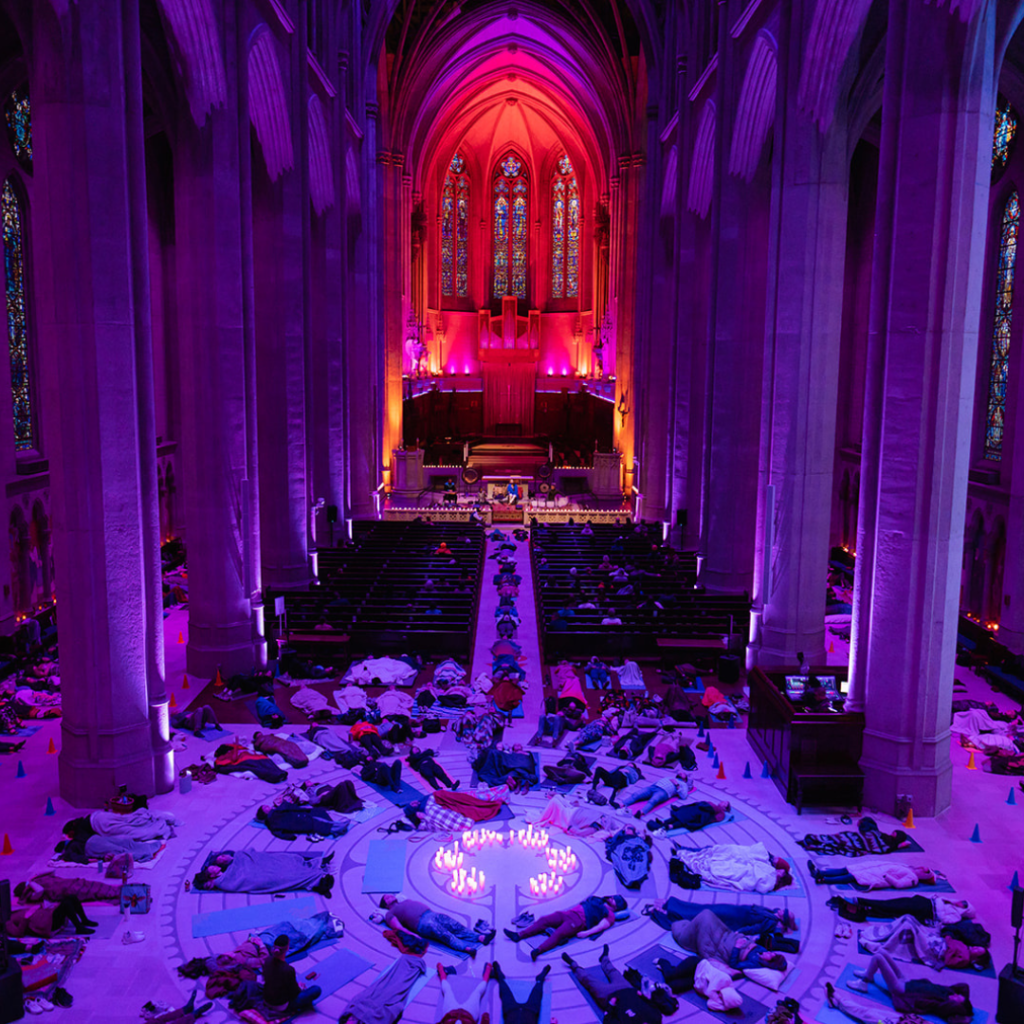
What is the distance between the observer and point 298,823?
13.4 meters

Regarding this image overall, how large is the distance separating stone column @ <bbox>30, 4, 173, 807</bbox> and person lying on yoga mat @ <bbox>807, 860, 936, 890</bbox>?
972 cm

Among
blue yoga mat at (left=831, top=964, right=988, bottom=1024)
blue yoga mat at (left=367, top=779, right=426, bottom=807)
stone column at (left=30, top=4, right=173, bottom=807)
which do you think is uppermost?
stone column at (left=30, top=4, right=173, bottom=807)

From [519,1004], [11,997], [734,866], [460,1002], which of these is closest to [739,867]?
[734,866]

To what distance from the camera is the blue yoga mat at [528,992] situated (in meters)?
9.73

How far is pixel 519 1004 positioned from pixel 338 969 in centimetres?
214

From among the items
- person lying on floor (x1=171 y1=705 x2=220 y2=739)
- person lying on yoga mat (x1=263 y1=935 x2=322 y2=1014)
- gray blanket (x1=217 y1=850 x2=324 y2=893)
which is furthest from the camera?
person lying on floor (x1=171 y1=705 x2=220 y2=739)

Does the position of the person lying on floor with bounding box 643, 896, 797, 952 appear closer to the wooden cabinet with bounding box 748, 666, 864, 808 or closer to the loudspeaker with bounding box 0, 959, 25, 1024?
Answer: the wooden cabinet with bounding box 748, 666, 864, 808

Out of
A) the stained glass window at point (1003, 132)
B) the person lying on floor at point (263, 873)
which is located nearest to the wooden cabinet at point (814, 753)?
the person lying on floor at point (263, 873)

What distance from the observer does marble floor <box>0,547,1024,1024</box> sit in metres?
10.1

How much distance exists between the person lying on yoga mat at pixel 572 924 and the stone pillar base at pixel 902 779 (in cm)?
513

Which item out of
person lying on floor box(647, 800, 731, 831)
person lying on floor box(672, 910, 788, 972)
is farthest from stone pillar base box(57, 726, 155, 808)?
person lying on floor box(672, 910, 788, 972)

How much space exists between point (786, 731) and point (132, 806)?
32.3 feet

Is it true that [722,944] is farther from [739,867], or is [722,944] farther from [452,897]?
[452,897]

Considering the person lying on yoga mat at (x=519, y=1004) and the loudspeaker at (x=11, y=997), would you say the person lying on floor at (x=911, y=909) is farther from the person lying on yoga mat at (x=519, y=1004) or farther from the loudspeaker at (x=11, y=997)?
the loudspeaker at (x=11, y=997)
